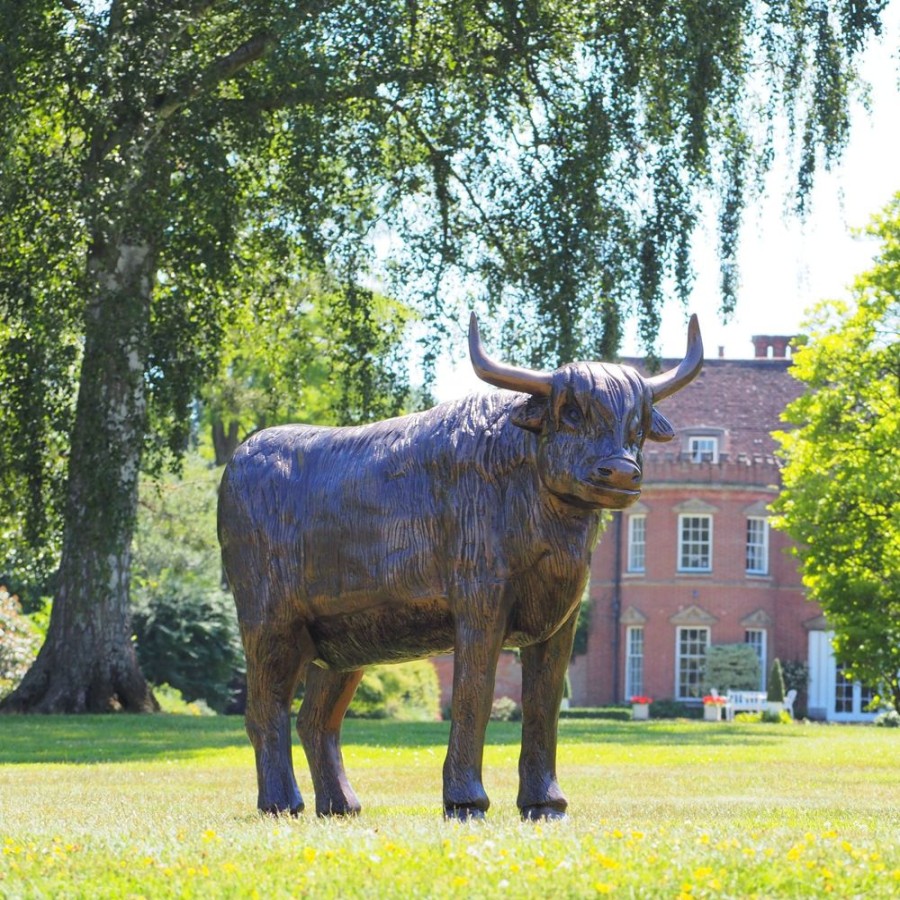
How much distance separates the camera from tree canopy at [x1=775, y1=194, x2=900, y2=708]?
33344mm

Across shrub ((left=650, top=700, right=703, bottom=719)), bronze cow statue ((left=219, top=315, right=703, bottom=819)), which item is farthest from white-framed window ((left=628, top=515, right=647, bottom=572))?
bronze cow statue ((left=219, top=315, right=703, bottom=819))

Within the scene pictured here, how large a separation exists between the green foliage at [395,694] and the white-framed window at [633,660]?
18.2m

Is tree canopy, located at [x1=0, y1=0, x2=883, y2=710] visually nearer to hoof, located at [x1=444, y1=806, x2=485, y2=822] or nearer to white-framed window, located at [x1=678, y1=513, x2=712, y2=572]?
hoof, located at [x1=444, y1=806, x2=485, y2=822]

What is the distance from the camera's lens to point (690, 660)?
53312mm

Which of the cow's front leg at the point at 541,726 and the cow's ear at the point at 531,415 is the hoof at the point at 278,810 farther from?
the cow's ear at the point at 531,415

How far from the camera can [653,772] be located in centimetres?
1565

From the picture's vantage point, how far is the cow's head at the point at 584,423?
785 centimetres

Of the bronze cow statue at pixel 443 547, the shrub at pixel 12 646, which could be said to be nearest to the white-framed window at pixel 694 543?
the shrub at pixel 12 646

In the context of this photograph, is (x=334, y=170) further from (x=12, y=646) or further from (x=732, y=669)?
(x=732, y=669)

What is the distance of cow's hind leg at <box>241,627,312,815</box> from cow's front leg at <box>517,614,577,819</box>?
4.18 ft

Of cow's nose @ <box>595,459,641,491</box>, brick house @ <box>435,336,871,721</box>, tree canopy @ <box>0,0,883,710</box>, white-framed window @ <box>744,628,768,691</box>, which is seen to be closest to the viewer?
cow's nose @ <box>595,459,641,491</box>

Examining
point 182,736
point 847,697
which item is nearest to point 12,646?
point 182,736

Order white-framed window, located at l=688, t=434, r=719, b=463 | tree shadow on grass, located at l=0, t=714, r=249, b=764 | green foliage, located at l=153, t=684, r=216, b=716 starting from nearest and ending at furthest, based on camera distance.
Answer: tree shadow on grass, located at l=0, t=714, r=249, b=764, green foliage, located at l=153, t=684, r=216, b=716, white-framed window, located at l=688, t=434, r=719, b=463

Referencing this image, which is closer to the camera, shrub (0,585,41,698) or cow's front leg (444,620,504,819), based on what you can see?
cow's front leg (444,620,504,819)
